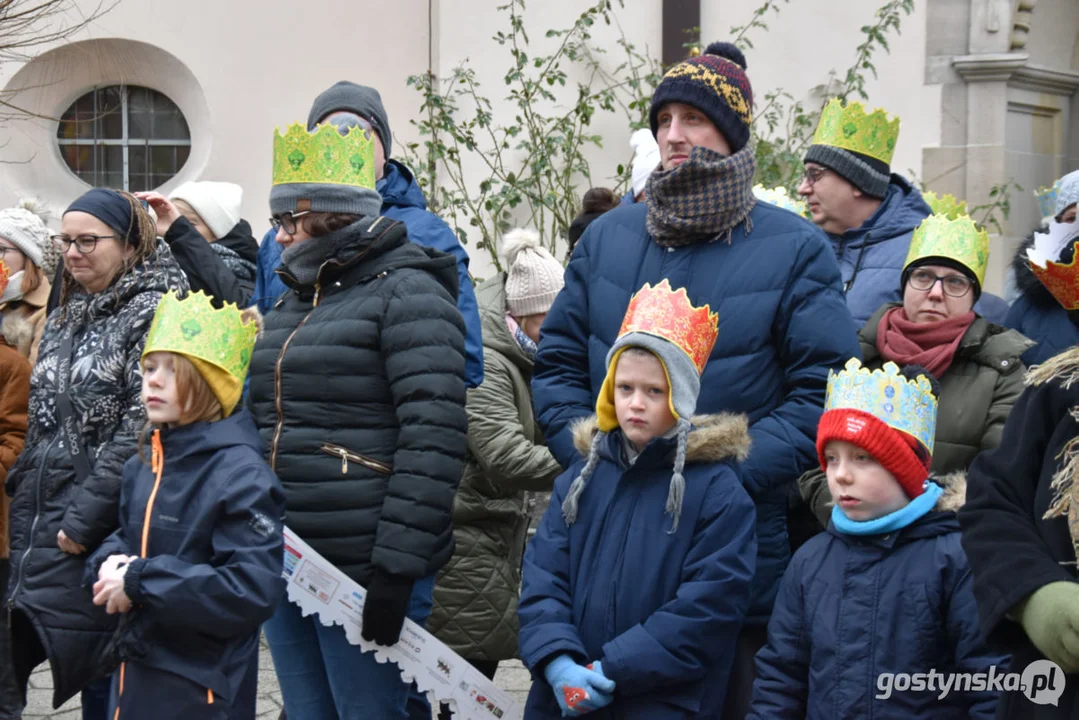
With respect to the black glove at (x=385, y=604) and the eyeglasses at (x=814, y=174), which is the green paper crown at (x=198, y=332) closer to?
the black glove at (x=385, y=604)

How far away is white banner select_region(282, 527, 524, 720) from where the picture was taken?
3.81 meters

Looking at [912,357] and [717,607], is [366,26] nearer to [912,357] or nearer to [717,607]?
[912,357]

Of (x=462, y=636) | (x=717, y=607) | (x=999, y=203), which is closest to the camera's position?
(x=717, y=607)

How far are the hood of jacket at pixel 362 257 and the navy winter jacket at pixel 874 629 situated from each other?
1358 millimetres

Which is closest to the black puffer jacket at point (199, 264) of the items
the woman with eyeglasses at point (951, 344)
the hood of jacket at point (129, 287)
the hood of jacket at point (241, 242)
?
the hood of jacket at point (129, 287)

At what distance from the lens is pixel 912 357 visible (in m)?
4.07

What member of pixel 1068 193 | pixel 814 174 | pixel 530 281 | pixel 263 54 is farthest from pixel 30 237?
pixel 263 54

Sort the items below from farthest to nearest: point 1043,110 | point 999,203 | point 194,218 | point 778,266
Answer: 1. point 1043,110
2. point 999,203
3. point 194,218
4. point 778,266

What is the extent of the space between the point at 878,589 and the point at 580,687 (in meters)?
0.69

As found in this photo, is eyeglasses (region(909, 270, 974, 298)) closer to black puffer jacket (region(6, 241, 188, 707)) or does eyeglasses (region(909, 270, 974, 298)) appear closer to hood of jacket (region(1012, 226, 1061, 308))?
hood of jacket (region(1012, 226, 1061, 308))

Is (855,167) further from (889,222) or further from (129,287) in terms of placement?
(129,287)

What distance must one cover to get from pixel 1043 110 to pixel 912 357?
21.8 ft

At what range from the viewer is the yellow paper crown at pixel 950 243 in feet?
13.9

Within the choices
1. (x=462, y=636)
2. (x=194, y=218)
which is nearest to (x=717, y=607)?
(x=462, y=636)
